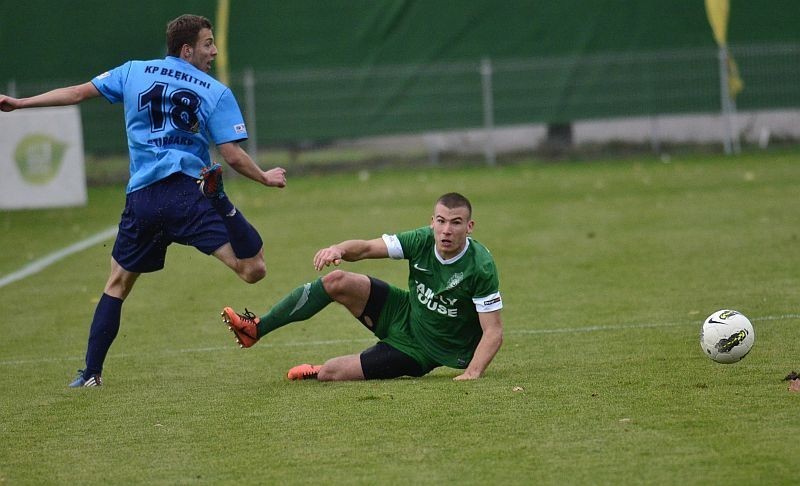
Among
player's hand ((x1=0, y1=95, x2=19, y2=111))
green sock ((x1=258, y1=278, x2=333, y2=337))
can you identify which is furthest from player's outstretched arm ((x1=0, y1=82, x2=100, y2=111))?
green sock ((x1=258, y1=278, x2=333, y2=337))

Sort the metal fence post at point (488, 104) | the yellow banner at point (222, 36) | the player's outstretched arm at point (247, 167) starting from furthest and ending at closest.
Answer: the yellow banner at point (222, 36)
the metal fence post at point (488, 104)
the player's outstretched arm at point (247, 167)

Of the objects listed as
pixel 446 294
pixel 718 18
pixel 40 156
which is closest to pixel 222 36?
pixel 40 156

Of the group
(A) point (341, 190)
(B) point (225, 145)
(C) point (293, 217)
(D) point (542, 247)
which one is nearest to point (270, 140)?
(A) point (341, 190)

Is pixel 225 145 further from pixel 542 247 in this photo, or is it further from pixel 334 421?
pixel 542 247

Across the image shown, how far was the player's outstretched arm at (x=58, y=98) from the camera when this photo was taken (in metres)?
7.25

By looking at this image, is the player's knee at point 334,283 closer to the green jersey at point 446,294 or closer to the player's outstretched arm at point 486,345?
the green jersey at point 446,294

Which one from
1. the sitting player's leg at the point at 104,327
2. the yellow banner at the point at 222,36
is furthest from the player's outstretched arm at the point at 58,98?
the yellow banner at the point at 222,36

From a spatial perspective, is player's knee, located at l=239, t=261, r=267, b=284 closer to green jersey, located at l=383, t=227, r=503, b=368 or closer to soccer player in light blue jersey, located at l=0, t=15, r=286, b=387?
soccer player in light blue jersey, located at l=0, t=15, r=286, b=387

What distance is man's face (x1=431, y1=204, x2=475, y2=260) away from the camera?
275 inches

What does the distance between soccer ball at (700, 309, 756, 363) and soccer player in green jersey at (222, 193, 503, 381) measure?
1143 mm

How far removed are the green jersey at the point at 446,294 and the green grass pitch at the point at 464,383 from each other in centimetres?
25

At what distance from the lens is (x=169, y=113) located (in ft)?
24.1

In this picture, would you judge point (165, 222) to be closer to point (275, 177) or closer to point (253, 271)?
point (253, 271)

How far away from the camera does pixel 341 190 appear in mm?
20734
